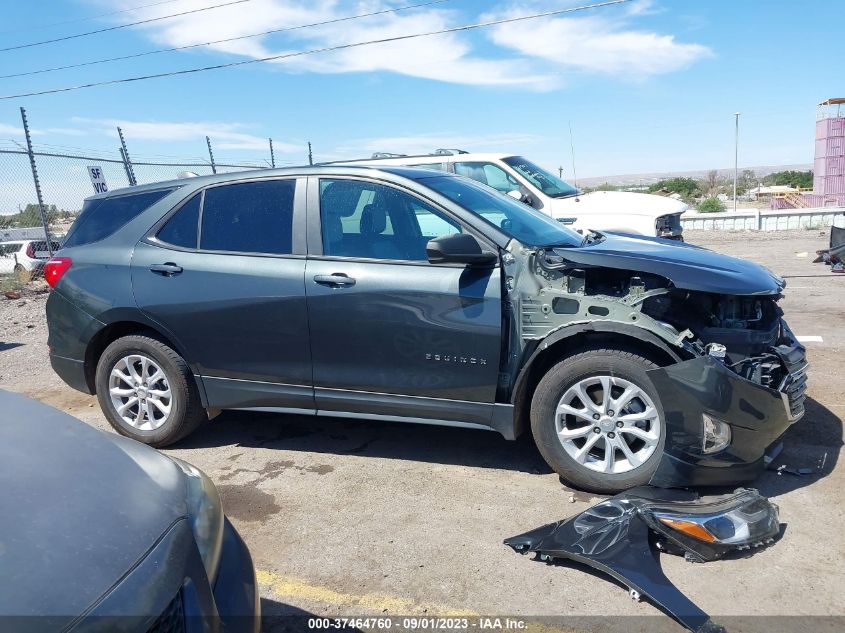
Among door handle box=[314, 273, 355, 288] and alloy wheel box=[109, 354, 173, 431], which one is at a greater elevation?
door handle box=[314, 273, 355, 288]

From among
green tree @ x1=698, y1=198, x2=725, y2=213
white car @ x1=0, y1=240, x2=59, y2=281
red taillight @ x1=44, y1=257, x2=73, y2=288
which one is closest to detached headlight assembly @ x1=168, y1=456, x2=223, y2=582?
red taillight @ x1=44, y1=257, x2=73, y2=288

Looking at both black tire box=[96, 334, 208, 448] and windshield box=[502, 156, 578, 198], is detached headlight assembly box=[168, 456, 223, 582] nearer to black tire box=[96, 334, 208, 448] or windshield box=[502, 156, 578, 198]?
black tire box=[96, 334, 208, 448]

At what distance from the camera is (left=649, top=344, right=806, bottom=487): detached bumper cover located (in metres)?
3.47

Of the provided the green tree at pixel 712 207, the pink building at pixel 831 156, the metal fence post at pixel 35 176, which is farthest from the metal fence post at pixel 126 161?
the pink building at pixel 831 156

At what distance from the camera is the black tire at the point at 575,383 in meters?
3.67

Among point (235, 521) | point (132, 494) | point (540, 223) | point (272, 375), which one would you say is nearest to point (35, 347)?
point (272, 375)

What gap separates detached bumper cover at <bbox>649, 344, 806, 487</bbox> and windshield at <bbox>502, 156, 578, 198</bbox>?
593 cm

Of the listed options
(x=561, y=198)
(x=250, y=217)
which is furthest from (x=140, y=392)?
(x=561, y=198)

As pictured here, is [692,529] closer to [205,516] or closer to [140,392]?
[205,516]

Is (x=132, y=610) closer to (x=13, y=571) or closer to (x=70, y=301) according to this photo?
(x=13, y=571)

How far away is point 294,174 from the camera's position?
453 cm

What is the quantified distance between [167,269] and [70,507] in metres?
2.92

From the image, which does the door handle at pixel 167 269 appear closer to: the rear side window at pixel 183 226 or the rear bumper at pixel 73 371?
the rear side window at pixel 183 226

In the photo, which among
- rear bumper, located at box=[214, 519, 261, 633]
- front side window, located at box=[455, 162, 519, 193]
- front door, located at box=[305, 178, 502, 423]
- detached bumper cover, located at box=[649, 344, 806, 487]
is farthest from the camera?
front side window, located at box=[455, 162, 519, 193]
